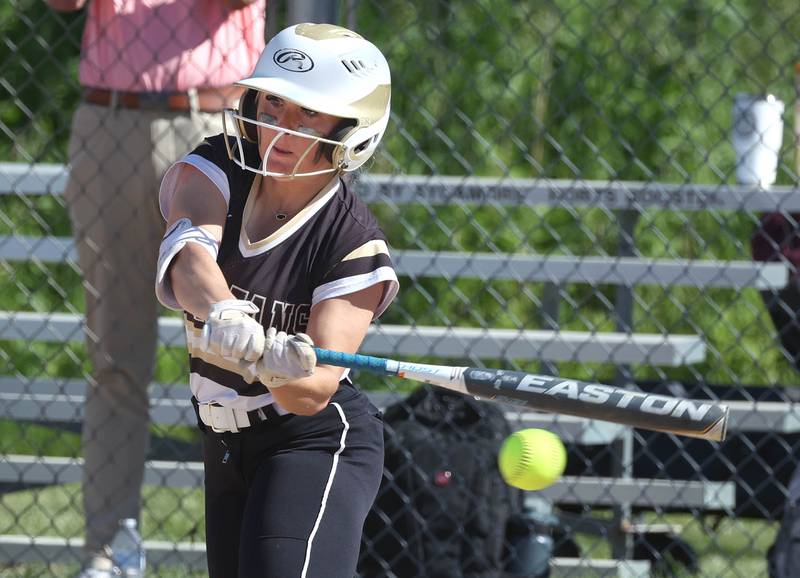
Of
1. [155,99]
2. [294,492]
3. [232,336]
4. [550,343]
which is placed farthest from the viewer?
[550,343]

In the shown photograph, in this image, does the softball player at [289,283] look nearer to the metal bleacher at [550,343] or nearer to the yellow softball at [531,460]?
the yellow softball at [531,460]

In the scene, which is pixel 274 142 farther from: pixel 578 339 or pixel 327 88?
pixel 578 339

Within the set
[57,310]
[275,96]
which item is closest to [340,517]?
[275,96]

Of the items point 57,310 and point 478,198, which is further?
point 57,310

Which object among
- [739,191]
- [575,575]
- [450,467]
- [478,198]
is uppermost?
[739,191]

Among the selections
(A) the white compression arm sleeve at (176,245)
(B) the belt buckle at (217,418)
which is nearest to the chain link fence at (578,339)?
(A) the white compression arm sleeve at (176,245)

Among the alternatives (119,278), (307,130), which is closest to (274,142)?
(307,130)

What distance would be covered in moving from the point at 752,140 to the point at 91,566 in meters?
2.54

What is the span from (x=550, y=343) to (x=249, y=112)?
190 centimetres

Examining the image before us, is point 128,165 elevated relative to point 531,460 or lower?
lower

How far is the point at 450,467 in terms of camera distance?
12.6 ft

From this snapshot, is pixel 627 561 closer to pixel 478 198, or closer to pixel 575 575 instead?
pixel 575 575

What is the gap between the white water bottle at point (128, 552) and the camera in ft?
12.1

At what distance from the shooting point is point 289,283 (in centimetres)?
247
